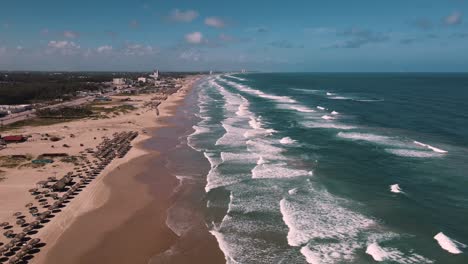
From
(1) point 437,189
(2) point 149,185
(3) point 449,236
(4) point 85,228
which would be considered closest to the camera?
(3) point 449,236

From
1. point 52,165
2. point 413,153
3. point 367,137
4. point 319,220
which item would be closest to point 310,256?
point 319,220

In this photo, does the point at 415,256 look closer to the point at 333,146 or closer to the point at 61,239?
the point at 61,239

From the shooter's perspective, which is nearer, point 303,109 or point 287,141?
point 287,141

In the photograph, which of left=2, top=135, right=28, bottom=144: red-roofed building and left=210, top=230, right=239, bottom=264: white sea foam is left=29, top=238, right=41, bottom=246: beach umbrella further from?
left=2, top=135, right=28, bottom=144: red-roofed building

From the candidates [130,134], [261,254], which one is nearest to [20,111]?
[130,134]


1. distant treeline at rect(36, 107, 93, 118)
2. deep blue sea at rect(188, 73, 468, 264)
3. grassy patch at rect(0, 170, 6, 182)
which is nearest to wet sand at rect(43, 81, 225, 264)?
deep blue sea at rect(188, 73, 468, 264)

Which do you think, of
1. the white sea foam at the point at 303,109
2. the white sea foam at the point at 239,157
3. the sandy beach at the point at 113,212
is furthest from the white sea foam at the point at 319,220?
the white sea foam at the point at 303,109

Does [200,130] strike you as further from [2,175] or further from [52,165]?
[2,175]
